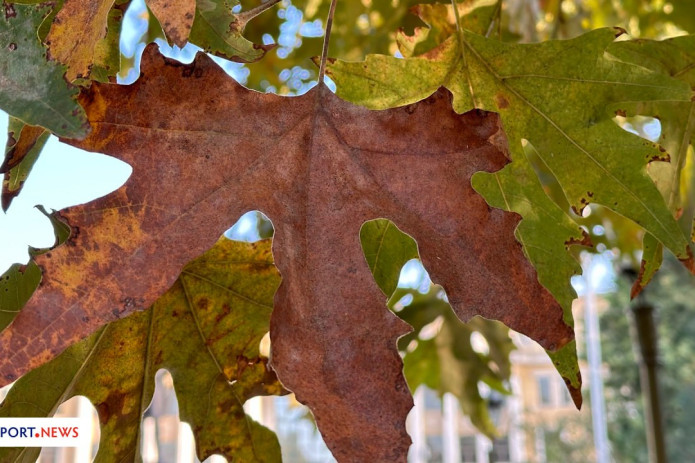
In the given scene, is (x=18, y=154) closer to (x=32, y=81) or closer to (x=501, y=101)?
(x=32, y=81)

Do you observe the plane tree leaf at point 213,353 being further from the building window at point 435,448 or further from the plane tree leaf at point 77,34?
the building window at point 435,448

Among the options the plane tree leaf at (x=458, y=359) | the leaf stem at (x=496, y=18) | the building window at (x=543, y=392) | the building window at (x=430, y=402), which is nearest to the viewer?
the leaf stem at (x=496, y=18)

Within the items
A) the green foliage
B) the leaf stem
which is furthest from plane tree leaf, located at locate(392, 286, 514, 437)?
the green foliage

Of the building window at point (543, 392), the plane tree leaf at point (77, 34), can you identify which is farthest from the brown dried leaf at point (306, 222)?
the building window at point (543, 392)

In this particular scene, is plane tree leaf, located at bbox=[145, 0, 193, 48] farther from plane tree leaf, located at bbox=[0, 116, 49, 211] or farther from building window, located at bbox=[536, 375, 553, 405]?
building window, located at bbox=[536, 375, 553, 405]

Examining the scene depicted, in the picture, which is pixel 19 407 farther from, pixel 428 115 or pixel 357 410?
pixel 428 115

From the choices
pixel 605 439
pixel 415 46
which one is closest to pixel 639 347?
pixel 415 46

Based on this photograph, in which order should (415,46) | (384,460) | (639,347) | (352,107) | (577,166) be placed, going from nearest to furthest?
(384,460)
(352,107)
(577,166)
(415,46)
(639,347)
